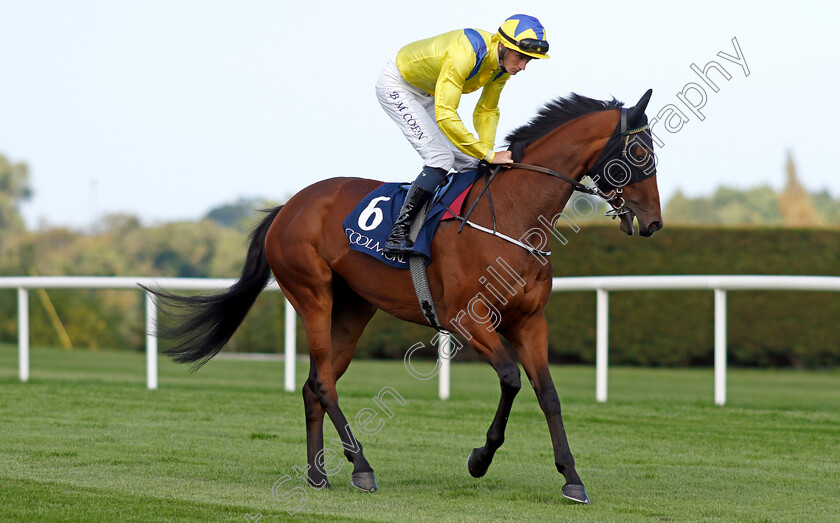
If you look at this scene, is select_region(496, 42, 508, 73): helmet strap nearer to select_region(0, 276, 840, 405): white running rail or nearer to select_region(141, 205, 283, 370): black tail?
select_region(141, 205, 283, 370): black tail

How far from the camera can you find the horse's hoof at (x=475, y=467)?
410 centimetres

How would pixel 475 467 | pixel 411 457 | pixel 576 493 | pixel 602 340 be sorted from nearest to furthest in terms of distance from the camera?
pixel 576 493
pixel 475 467
pixel 411 457
pixel 602 340

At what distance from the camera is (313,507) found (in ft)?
12.1

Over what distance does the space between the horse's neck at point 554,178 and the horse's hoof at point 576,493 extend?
1056mm

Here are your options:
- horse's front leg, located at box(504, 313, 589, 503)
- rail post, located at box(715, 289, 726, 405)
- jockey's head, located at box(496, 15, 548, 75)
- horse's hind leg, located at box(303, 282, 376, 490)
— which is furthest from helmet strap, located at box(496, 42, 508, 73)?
rail post, located at box(715, 289, 726, 405)

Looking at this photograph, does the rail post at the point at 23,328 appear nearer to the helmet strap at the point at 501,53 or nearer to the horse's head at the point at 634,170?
the helmet strap at the point at 501,53

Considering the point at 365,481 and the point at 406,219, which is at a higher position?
the point at 406,219

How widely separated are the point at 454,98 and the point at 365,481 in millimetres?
1666

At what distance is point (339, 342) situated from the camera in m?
4.70

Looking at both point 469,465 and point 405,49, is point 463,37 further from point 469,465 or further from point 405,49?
point 469,465

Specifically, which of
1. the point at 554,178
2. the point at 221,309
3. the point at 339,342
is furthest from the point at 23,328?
the point at 554,178

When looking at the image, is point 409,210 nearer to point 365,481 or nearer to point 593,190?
point 593,190

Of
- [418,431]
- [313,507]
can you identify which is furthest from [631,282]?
[313,507]

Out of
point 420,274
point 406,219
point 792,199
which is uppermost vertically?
point 792,199
